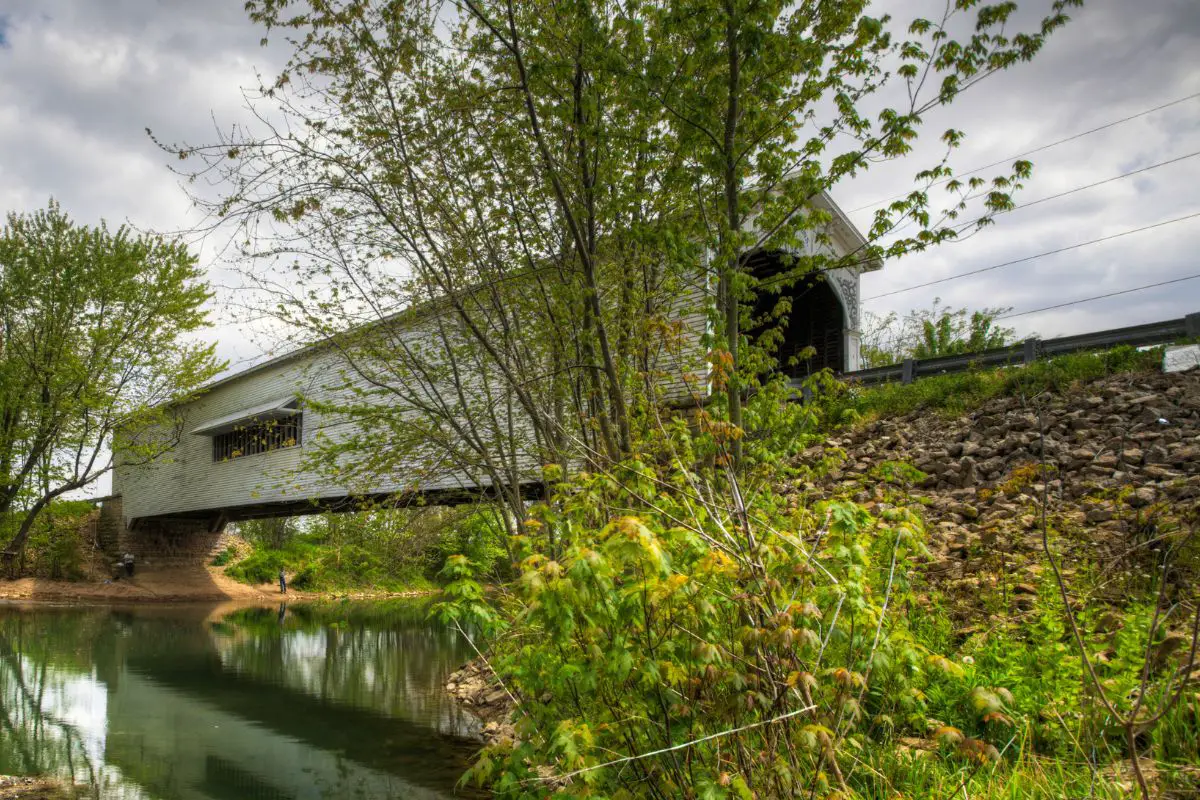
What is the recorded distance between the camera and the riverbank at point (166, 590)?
66.7 feet

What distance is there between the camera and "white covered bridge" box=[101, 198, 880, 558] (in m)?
12.4

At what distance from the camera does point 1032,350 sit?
911 centimetres

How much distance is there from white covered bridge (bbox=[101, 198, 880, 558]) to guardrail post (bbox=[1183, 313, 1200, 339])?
4476 millimetres

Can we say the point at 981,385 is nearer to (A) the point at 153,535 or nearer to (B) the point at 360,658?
(B) the point at 360,658

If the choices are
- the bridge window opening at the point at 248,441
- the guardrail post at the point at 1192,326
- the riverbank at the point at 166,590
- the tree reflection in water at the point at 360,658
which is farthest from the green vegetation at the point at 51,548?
the guardrail post at the point at 1192,326

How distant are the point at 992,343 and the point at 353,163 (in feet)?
39.3

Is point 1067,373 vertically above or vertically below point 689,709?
above

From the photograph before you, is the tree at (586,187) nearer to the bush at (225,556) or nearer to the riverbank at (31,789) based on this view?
the riverbank at (31,789)

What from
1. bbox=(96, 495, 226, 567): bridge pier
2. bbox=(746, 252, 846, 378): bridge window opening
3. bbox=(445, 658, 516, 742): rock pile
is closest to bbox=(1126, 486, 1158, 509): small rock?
bbox=(445, 658, 516, 742): rock pile

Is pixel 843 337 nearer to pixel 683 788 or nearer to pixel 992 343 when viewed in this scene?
pixel 992 343

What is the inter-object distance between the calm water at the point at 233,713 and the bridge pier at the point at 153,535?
34.7ft

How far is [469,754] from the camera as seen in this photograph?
244 inches

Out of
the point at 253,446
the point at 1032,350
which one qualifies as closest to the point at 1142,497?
the point at 1032,350

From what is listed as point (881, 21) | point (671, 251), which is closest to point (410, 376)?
point (671, 251)
